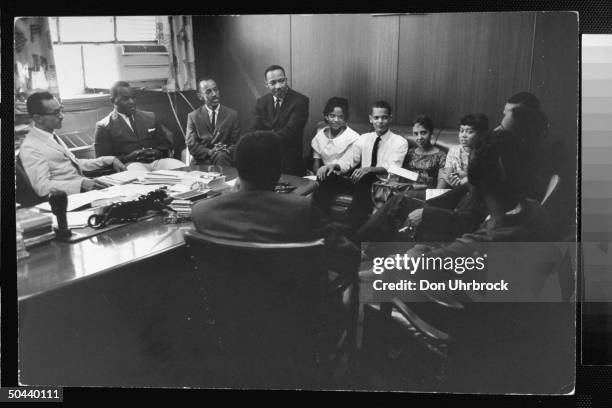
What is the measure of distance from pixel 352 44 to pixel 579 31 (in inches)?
33.2

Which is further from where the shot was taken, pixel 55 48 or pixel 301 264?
pixel 55 48

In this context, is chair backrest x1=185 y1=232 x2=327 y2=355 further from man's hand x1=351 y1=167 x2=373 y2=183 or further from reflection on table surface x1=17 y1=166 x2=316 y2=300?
man's hand x1=351 y1=167 x2=373 y2=183

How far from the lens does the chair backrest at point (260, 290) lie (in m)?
1.93

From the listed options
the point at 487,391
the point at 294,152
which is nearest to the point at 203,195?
the point at 294,152

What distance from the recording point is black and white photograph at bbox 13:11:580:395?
2.21 meters

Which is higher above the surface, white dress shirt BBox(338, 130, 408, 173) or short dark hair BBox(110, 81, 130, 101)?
short dark hair BBox(110, 81, 130, 101)

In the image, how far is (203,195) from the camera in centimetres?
229

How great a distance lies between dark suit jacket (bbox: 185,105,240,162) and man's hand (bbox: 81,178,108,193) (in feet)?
1.23

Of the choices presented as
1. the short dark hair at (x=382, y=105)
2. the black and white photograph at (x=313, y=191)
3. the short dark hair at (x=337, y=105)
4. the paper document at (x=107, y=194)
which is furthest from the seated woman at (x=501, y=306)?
the paper document at (x=107, y=194)

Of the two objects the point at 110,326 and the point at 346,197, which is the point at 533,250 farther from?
the point at 110,326

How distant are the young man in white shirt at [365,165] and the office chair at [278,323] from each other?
20cm

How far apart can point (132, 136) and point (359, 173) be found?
2.96ft

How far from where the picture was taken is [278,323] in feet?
7.45

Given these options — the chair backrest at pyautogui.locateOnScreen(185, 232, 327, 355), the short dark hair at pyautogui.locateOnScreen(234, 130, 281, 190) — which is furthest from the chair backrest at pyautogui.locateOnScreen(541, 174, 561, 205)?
the short dark hair at pyautogui.locateOnScreen(234, 130, 281, 190)
